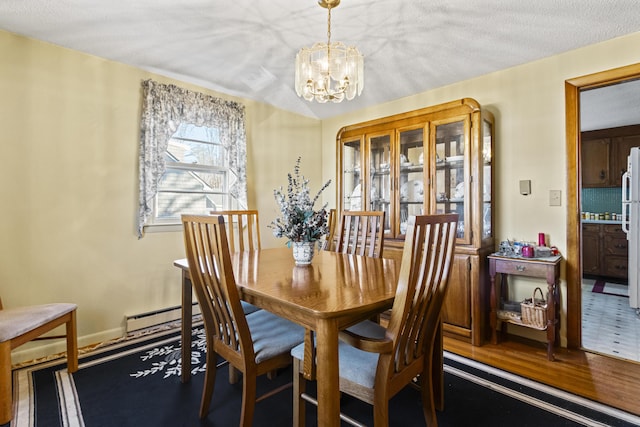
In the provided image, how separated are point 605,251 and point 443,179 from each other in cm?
358

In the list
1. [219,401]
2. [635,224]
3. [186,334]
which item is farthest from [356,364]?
[635,224]

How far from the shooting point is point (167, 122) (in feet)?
9.75

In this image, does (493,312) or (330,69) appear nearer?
(330,69)

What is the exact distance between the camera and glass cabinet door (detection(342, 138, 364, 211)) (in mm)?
3600

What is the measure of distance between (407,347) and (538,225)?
79.3 inches

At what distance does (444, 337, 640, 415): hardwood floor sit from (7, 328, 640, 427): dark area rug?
133mm

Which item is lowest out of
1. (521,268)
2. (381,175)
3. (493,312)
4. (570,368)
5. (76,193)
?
(570,368)

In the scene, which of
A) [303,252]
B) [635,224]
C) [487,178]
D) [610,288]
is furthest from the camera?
[610,288]

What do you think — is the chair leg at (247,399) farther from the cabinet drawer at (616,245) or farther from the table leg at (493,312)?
the cabinet drawer at (616,245)

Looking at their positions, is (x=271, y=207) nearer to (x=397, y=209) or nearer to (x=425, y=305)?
(x=397, y=209)

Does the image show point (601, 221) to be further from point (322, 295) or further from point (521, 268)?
point (322, 295)

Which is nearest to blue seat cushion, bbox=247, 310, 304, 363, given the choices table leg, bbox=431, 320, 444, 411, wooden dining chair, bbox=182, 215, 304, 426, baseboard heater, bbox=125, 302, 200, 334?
wooden dining chair, bbox=182, 215, 304, 426

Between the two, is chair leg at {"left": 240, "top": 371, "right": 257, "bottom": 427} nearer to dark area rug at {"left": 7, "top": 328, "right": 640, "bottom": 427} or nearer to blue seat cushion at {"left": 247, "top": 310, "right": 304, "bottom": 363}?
blue seat cushion at {"left": 247, "top": 310, "right": 304, "bottom": 363}

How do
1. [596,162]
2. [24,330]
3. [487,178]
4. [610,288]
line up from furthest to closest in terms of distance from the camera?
[596,162] < [610,288] < [487,178] < [24,330]
